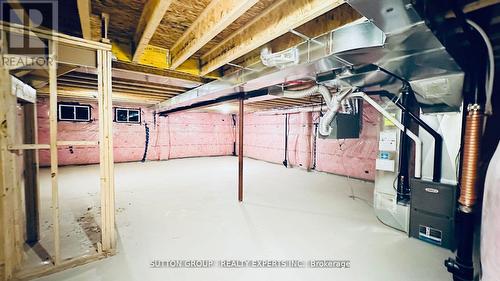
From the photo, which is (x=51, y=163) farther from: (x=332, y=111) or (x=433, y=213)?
(x=433, y=213)

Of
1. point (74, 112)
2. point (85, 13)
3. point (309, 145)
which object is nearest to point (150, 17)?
point (85, 13)

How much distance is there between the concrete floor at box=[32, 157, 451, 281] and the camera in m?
1.74

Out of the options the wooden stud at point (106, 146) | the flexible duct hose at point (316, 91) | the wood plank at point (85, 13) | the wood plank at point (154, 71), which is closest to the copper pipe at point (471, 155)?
the flexible duct hose at point (316, 91)

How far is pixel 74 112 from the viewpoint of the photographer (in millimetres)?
6301

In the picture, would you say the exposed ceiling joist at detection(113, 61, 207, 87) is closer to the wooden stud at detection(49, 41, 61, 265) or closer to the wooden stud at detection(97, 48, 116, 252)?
the wooden stud at detection(97, 48, 116, 252)

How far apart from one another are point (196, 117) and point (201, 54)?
579 centimetres

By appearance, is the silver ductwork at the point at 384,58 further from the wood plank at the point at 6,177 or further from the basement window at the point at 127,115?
the basement window at the point at 127,115

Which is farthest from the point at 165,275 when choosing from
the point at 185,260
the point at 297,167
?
the point at 297,167

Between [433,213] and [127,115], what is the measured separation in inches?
304

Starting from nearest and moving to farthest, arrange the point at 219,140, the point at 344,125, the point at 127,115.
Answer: the point at 344,125 → the point at 127,115 → the point at 219,140

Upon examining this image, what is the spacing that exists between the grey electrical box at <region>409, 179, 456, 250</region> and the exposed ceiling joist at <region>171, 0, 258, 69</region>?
2345 mm

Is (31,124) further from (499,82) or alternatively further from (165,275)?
(499,82)

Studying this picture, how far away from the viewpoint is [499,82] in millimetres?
2340

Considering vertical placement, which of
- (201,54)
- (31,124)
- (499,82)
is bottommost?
(31,124)
